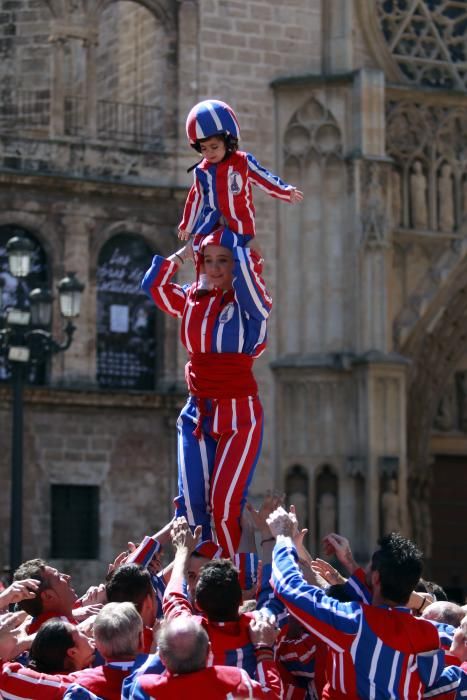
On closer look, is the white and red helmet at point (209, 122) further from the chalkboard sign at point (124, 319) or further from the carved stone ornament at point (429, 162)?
the carved stone ornament at point (429, 162)

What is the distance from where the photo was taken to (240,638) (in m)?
8.03

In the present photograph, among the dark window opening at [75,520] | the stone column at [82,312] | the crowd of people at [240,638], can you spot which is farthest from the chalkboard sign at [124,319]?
the crowd of people at [240,638]

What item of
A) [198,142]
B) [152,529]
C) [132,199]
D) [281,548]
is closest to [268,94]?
[132,199]

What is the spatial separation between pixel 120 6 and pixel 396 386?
781 cm

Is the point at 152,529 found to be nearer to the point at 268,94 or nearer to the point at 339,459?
the point at 339,459

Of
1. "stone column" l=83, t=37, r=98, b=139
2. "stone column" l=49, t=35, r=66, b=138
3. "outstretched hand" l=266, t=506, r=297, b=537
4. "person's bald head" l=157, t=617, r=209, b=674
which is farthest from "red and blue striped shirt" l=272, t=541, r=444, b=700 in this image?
"stone column" l=83, t=37, r=98, b=139

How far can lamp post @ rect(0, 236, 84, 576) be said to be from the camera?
21.1 m

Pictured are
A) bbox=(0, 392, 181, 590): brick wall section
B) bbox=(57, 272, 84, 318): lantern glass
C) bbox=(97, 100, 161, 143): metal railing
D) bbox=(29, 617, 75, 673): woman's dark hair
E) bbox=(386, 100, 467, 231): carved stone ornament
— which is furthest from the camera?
bbox=(386, 100, 467, 231): carved stone ornament

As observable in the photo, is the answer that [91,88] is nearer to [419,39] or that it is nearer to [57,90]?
[57,90]

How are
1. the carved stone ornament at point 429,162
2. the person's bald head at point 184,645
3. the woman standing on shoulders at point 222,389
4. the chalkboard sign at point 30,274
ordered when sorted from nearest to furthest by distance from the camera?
the person's bald head at point 184,645 < the woman standing on shoulders at point 222,389 < the chalkboard sign at point 30,274 < the carved stone ornament at point 429,162

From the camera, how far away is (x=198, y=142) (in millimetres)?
11000

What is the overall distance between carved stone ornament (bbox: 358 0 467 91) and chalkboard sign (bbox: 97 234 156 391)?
5.08 meters

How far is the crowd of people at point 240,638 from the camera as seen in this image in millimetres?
7320

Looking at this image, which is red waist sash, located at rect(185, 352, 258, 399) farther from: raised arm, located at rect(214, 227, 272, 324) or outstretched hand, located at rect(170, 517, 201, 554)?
outstretched hand, located at rect(170, 517, 201, 554)
